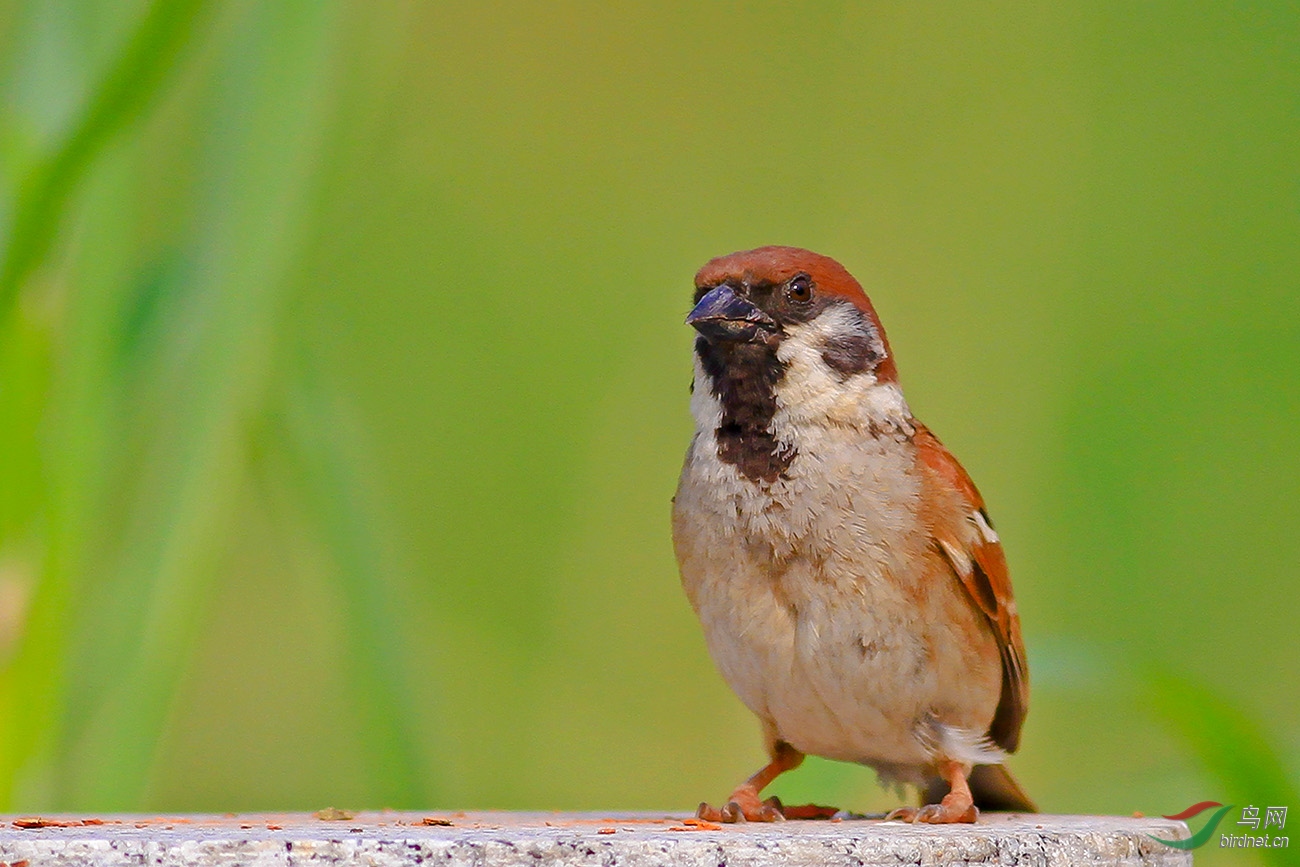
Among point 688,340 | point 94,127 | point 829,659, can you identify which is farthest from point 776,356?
point 688,340

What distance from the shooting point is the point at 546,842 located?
4.02 feet

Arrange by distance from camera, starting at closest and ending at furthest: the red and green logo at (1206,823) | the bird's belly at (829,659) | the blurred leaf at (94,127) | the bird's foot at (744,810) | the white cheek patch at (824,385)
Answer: the red and green logo at (1206,823) → the blurred leaf at (94,127) → the bird's foot at (744,810) → the bird's belly at (829,659) → the white cheek patch at (824,385)

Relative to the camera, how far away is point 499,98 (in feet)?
18.0

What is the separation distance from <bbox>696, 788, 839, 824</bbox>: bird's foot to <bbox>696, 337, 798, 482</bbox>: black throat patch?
396mm

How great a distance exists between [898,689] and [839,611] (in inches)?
5.0

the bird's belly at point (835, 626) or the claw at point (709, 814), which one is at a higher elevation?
the bird's belly at point (835, 626)

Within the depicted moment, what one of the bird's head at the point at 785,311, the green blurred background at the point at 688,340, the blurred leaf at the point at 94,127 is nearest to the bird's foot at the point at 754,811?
the bird's head at the point at 785,311

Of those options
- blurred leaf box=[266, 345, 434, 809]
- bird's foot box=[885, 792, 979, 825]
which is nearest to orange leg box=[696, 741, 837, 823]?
bird's foot box=[885, 792, 979, 825]

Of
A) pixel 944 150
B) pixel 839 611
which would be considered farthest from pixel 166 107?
pixel 839 611

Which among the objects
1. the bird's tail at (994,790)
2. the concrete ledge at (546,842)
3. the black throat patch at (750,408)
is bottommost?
the bird's tail at (994,790)

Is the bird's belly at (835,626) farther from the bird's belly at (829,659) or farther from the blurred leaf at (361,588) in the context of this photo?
the blurred leaf at (361,588)

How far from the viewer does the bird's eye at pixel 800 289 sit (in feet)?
6.57

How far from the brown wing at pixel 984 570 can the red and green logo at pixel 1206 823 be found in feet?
0.88

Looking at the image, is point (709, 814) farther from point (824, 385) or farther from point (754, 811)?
point (824, 385)
